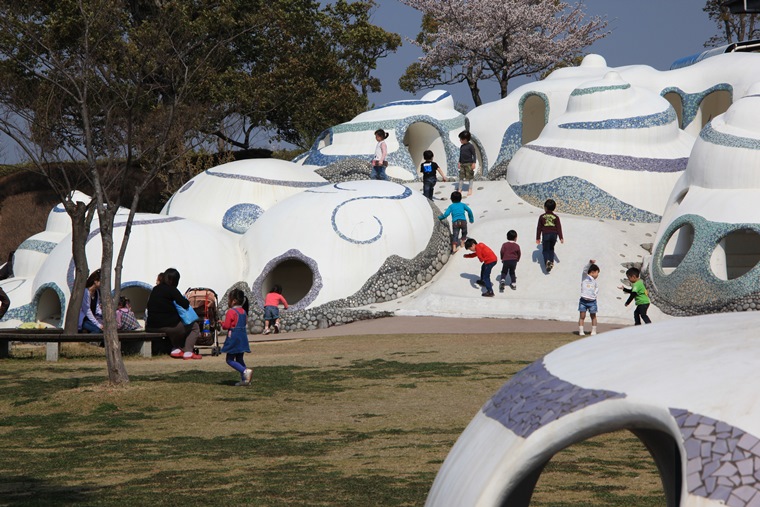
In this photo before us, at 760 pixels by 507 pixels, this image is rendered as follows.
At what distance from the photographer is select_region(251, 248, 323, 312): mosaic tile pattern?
20.0 meters

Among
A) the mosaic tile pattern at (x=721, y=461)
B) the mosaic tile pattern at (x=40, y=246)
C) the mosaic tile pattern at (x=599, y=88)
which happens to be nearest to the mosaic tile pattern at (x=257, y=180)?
the mosaic tile pattern at (x=40, y=246)

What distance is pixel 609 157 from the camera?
2291 cm

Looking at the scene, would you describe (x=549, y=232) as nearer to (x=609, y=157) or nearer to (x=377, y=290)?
(x=377, y=290)

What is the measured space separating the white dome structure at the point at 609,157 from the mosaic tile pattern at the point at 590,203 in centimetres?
2

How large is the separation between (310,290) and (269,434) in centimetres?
1158

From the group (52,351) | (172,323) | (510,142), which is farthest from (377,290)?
(510,142)

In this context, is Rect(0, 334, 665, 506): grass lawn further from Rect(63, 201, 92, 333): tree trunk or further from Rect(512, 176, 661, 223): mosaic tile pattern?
Rect(512, 176, 661, 223): mosaic tile pattern

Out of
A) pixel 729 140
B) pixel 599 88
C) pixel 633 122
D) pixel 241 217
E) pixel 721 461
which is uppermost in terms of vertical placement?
pixel 599 88

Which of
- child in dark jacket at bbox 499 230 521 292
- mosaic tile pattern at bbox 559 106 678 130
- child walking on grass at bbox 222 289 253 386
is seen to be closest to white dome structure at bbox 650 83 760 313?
child in dark jacket at bbox 499 230 521 292

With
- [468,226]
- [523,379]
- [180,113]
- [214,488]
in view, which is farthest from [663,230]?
[523,379]

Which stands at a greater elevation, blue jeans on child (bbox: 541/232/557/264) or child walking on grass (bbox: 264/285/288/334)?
blue jeans on child (bbox: 541/232/557/264)

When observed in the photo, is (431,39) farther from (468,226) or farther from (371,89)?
(468,226)

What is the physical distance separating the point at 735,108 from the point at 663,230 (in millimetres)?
2538

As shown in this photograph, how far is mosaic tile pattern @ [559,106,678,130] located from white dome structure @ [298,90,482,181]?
212 inches
